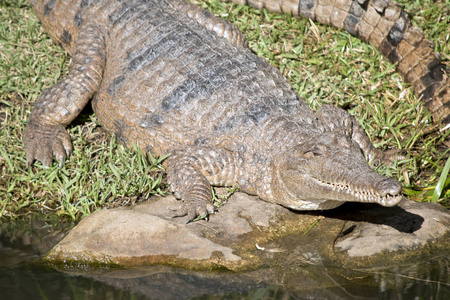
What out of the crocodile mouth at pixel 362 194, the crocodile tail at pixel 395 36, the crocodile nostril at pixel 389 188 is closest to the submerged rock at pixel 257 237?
the crocodile mouth at pixel 362 194

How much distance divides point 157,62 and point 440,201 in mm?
2629

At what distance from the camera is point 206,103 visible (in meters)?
4.31

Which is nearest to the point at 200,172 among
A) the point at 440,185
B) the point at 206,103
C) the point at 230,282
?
the point at 206,103

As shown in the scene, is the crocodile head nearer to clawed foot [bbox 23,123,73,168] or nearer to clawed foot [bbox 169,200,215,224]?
clawed foot [bbox 169,200,215,224]

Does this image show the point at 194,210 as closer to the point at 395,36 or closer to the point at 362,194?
the point at 362,194

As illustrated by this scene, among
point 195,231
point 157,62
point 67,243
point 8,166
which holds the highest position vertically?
point 157,62

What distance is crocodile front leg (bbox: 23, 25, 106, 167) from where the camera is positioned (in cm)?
469

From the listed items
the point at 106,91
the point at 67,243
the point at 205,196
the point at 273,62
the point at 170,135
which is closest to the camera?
the point at 67,243

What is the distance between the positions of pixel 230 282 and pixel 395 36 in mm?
3291

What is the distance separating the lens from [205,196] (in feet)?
13.1

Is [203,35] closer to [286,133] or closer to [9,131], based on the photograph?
[286,133]

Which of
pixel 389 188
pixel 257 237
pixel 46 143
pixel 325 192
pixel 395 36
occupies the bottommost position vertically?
pixel 46 143

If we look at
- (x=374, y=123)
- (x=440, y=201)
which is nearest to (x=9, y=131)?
(x=374, y=123)

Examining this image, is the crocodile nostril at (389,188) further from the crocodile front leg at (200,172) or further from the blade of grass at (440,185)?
the crocodile front leg at (200,172)
